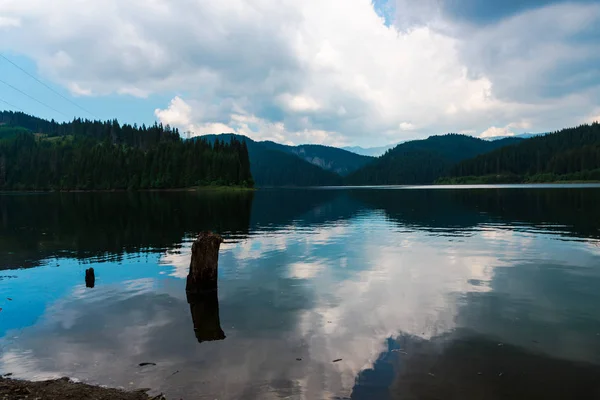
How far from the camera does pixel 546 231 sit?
163 feet

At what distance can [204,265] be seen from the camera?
2442 centimetres

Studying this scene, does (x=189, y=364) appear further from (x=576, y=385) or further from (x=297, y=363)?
(x=576, y=385)

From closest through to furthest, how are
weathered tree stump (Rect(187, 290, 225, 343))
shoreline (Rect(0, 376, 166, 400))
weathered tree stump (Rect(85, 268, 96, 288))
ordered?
shoreline (Rect(0, 376, 166, 400))
weathered tree stump (Rect(187, 290, 225, 343))
weathered tree stump (Rect(85, 268, 96, 288))

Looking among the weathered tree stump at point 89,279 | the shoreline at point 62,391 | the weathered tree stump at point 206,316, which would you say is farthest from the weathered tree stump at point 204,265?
the shoreline at point 62,391

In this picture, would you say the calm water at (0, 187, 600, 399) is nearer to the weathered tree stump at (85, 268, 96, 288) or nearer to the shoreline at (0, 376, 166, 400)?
the weathered tree stump at (85, 268, 96, 288)

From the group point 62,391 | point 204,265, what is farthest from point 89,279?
point 62,391

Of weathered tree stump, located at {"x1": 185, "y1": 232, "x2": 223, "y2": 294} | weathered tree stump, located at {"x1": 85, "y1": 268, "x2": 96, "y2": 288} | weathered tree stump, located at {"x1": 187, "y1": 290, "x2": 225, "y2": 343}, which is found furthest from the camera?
weathered tree stump, located at {"x1": 85, "y1": 268, "x2": 96, "y2": 288}

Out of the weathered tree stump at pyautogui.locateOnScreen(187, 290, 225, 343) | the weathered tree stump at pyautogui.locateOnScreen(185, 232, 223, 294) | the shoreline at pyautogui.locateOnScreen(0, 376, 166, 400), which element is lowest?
the weathered tree stump at pyautogui.locateOnScreen(187, 290, 225, 343)

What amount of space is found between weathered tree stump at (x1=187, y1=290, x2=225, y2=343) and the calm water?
0.15 m

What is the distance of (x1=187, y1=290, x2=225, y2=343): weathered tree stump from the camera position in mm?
17281

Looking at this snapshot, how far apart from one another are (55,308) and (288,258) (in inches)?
730

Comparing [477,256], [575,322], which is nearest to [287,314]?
[575,322]

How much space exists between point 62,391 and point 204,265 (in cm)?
1278

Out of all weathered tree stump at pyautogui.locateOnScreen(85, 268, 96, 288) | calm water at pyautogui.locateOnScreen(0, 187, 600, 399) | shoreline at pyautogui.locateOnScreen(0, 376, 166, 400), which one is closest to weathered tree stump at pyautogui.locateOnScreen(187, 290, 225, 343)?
calm water at pyautogui.locateOnScreen(0, 187, 600, 399)
